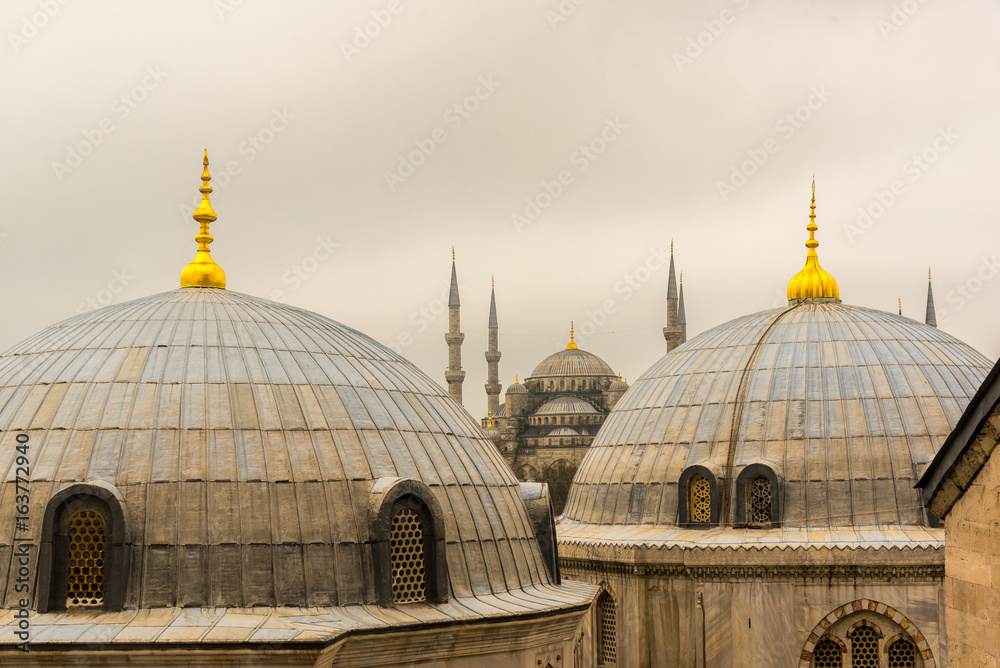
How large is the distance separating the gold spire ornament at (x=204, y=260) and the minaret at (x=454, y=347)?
64.6 metres

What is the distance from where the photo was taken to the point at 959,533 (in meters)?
10.2

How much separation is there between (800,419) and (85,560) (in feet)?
48.0

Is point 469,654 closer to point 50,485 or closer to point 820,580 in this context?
point 50,485

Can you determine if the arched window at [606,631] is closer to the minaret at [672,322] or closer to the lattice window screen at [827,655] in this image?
the lattice window screen at [827,655]

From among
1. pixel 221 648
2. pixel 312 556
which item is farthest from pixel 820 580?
pixel 221 648

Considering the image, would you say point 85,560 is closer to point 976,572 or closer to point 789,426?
point 976,572

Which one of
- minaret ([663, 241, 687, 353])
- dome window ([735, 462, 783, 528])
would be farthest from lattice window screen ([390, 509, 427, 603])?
minaret ([663, 241, 687, 353])

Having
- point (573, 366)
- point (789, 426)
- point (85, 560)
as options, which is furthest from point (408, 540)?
point (573, 366)

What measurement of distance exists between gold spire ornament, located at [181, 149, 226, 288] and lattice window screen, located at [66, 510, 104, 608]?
18.4ft

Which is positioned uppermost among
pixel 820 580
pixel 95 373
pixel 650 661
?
pixel 95 373

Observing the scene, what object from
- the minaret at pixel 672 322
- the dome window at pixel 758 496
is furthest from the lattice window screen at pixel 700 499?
the minaret at pixel 672 322

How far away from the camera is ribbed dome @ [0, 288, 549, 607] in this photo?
14.2 metres

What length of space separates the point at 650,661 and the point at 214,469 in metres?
11.8

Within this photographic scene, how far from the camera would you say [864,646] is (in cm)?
2228
